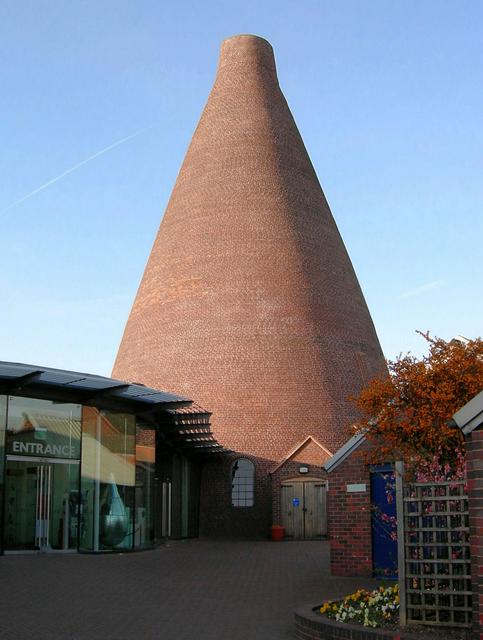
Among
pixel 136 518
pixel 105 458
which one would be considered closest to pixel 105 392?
pixel 105 458

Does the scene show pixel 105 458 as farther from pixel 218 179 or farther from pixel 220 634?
pixel 218 179

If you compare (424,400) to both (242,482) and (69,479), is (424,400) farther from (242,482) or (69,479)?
(242,482)

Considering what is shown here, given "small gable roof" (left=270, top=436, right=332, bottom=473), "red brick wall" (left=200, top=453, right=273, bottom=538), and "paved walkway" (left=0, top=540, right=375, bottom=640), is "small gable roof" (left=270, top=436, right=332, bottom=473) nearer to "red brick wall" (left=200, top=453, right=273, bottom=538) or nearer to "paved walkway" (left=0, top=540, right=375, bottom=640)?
"red brick wall" (left=200, top=453, right=273, bottom=538)

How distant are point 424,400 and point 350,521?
3.79 meters

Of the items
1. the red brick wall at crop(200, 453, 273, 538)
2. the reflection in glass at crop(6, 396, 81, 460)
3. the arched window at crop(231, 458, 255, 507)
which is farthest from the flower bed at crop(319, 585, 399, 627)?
the arched window at crop(231, 458, 255, 507)

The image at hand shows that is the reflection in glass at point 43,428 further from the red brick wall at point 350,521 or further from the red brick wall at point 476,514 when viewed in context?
the red brick wall at point 476,514

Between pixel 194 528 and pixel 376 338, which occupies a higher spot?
pixel 376 338

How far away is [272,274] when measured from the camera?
37.3 meters

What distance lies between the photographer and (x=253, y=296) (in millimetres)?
36875

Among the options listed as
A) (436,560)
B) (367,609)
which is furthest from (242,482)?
(436,560)

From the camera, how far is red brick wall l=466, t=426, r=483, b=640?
338 inches

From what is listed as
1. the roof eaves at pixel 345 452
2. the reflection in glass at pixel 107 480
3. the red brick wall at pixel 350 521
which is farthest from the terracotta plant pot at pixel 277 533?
the roof eaves at pixel 345 452

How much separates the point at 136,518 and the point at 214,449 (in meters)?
10.5

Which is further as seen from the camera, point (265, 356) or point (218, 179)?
point (218, 179)
